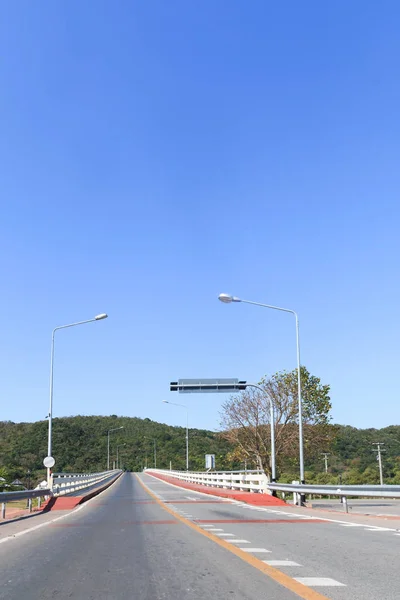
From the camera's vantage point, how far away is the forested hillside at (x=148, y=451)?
89.1 m

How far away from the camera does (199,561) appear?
9422mm

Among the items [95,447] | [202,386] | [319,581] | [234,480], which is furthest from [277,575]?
[95,447]

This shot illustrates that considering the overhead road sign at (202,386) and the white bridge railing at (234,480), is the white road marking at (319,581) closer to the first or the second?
the white bridge railing at (234,480)

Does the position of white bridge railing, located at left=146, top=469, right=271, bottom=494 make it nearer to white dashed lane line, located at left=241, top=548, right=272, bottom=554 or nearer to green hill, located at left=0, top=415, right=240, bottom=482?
white dashed lane line, located at left=241, top=548, right=272, bottom=554

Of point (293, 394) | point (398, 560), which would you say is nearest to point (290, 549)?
point (398, 560)

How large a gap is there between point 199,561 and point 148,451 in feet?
539

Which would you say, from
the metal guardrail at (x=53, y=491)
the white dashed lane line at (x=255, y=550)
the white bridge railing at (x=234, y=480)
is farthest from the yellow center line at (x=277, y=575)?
the white bridge railing at (x=234, y=480)

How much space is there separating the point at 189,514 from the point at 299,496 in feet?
23.8

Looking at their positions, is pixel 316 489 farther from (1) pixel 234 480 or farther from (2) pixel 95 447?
(2) pixel 95 447

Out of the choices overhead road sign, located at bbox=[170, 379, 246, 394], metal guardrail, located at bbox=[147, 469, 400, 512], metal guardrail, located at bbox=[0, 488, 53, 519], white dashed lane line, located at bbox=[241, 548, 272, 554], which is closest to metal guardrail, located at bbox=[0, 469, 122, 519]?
metal guardrail, located at bbox=[0, 488, 53, 519]

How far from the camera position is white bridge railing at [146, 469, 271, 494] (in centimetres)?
3116

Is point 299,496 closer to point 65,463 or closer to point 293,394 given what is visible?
point 293,394

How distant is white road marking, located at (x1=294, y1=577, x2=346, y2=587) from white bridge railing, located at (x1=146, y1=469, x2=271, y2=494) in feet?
73.7

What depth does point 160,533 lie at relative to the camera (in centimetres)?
1405
